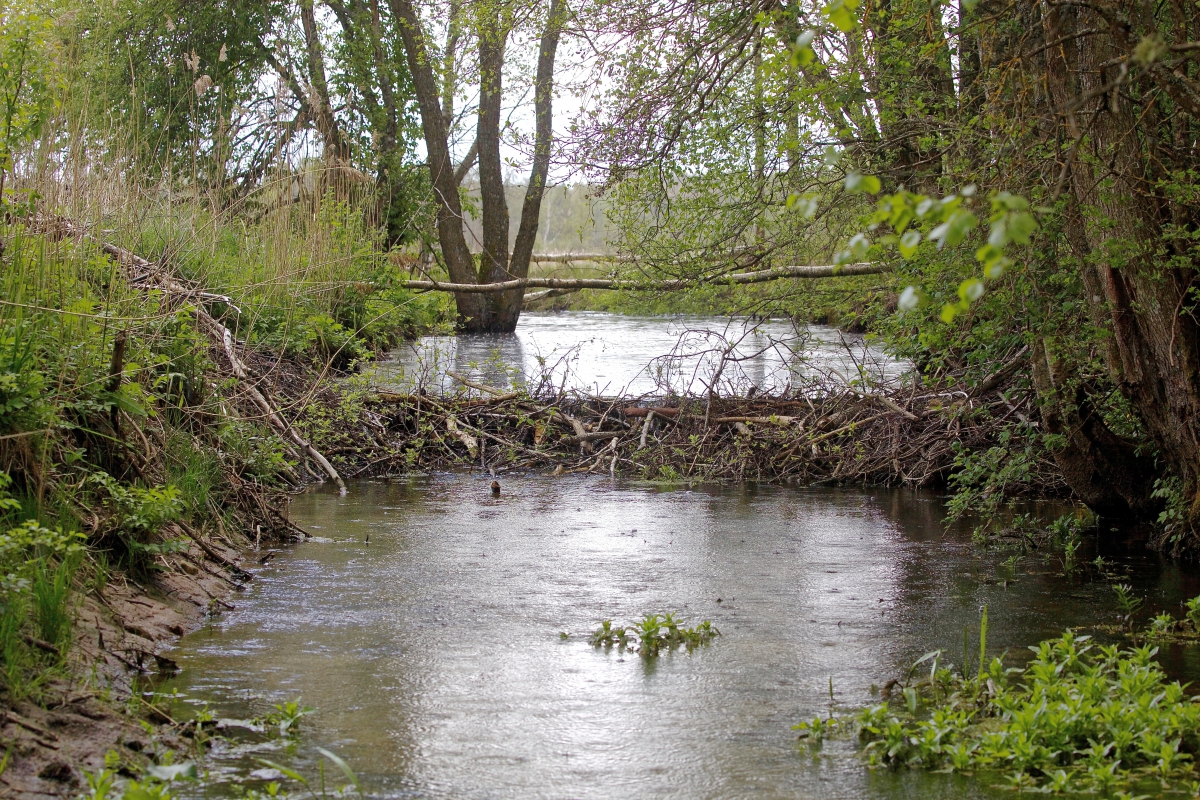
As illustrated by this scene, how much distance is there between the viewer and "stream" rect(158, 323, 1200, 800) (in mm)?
3213

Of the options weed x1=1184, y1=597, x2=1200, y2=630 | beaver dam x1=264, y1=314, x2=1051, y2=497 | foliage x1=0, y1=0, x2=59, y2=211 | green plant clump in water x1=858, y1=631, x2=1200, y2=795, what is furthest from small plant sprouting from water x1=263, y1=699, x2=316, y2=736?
beaver dam x1=264, y1=314, x2=1051, y2=497

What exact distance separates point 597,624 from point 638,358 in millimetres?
10131

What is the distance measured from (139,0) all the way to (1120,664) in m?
20.0

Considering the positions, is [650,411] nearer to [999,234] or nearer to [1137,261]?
[1137,261]

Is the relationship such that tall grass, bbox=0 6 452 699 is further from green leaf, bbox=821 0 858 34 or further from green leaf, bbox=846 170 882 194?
green leaf, bbox=821 0 858 34

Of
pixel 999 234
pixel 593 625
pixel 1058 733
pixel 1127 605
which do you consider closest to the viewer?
pixel 999 234

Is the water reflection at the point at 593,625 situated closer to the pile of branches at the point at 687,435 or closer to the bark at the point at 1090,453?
the bark at the point at 1090,453

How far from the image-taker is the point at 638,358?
14648 millimetres

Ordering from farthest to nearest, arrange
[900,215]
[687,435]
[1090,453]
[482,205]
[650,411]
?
[482,205]
[650,411]
[687,435]
[1090,453]
[900,215]

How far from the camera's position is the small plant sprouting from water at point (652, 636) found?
14.1 ft

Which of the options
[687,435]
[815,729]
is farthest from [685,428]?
[815,729]

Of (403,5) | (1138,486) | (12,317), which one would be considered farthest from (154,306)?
(403,5)

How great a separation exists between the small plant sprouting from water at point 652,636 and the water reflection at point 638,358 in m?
4.37

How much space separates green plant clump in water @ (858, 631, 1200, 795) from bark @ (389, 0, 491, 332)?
1595cm
